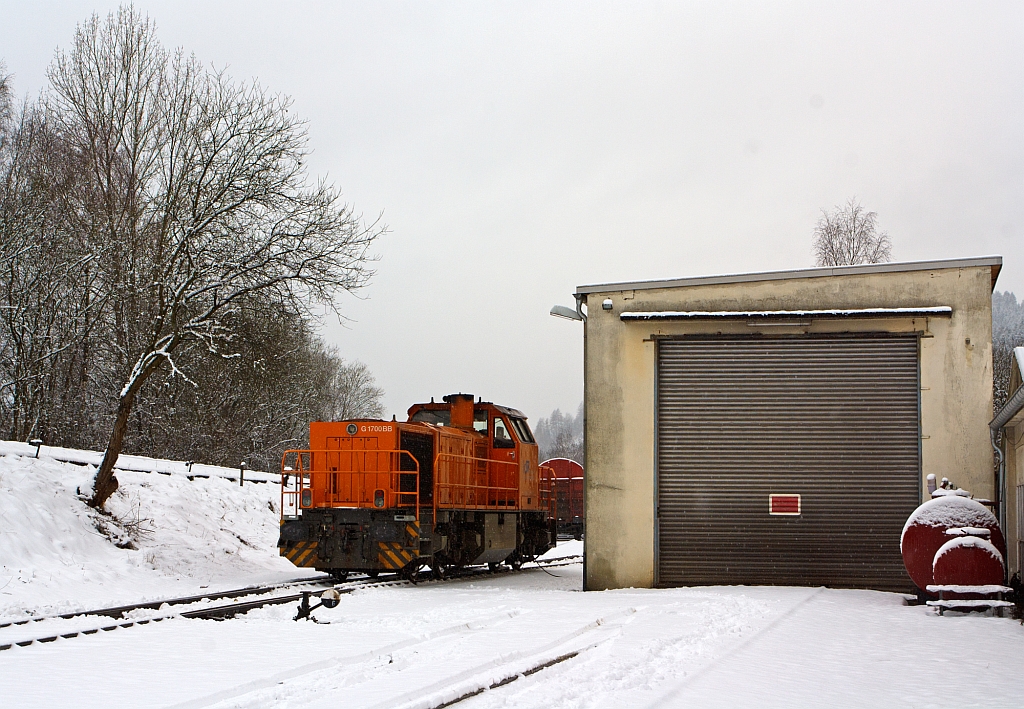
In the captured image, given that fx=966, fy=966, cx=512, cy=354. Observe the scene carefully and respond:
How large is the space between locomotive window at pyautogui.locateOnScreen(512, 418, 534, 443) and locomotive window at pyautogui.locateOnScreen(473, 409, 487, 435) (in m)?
0.74

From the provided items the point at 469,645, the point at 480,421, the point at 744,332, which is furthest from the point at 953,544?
the point at 480,421

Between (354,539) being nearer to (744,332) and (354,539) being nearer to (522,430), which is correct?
(522,430)

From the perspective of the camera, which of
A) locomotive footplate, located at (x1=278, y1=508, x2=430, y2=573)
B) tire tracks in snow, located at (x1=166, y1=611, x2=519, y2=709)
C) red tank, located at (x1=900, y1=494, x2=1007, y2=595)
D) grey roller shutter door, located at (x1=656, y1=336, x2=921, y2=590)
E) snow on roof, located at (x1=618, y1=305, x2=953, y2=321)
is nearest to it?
tire tracks in snow, located at (x1=166, y1=611, x2=519, y2=709)

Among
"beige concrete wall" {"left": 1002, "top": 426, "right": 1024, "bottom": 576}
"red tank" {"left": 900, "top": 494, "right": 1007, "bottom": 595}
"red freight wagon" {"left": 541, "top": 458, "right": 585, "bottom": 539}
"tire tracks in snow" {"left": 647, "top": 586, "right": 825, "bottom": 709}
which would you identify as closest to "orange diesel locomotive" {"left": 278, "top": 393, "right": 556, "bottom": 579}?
"tire tracks in snow" {"left": 647, "top": 586, "right": 825, "bottom": 709}

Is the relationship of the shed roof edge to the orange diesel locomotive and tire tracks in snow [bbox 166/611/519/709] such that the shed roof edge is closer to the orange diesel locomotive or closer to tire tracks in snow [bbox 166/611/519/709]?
the orange diesel locomotive

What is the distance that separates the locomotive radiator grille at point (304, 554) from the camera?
15117mm

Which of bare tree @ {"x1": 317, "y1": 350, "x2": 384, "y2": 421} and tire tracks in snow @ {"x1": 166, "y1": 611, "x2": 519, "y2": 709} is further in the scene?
bare tree @ {"x1": 317, "y1": 350, "x2": 384, "y2": 421}

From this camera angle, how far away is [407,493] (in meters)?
14.6

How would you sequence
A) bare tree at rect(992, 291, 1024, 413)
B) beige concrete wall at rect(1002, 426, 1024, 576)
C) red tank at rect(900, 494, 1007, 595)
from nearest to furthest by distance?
red tank at rect(900, 494, 1007, 595) < beige concrete wall at rect(1002, 426, 1024, 576) < bare tree at rect(992, 291, 1024, 413)

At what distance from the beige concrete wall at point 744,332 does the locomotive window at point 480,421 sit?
3.08m

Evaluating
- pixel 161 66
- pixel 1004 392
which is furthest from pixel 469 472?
pixel 1004 392

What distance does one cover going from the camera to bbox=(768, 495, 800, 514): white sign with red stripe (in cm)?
1611

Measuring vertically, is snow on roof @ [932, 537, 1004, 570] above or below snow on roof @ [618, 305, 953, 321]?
below

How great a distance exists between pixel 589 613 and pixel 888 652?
13.1 ft
